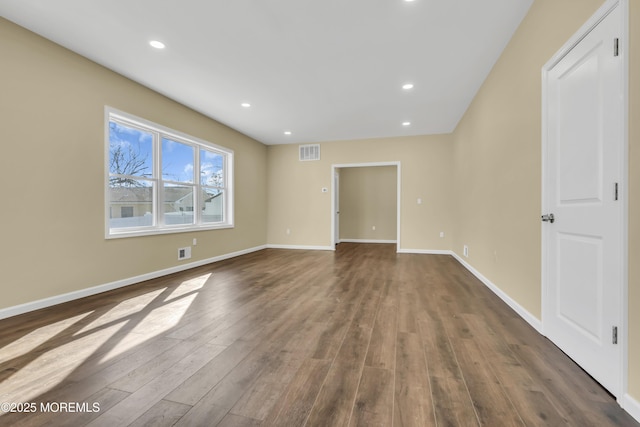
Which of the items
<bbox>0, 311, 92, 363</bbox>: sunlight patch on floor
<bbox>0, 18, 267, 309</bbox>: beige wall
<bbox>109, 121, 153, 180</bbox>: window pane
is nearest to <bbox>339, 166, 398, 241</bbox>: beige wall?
<bbox>109, 121, 153, 180</bbox>: window pane

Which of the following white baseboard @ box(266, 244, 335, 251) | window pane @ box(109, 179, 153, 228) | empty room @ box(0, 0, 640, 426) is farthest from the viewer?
white baseboard @ box(266, 244, 335, 251)

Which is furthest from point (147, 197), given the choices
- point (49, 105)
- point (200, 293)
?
point (200, 293)

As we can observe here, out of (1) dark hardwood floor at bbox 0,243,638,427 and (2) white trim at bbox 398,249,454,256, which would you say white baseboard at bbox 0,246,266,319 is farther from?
(2) white trim at bbox 398,249,454,256

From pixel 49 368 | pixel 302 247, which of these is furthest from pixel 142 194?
pixel 302 247

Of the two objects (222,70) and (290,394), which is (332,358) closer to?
(290,394)

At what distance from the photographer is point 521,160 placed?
2494mm

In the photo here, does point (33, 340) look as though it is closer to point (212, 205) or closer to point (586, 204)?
point (212, 205)

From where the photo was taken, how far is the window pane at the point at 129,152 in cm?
352

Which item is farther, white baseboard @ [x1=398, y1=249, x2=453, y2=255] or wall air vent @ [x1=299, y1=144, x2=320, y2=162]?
wall air vent @ [x1=299, y1=144, x2=320, y2=162]

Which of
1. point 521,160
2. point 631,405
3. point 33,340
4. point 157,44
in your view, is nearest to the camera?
point 631,405

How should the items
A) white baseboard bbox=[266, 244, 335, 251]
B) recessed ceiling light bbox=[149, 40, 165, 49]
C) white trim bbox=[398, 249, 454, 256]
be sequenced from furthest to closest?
Result: 1. white baseboard bbox=[266, 244, 335, 251]
2. white trim bbox=[398, 249, 454, 256]
3. recessed ceiling light bbox=[149, 40, 165, 49]

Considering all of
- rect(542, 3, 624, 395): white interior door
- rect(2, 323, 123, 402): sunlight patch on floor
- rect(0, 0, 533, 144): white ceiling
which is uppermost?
rect(0, 0, 533, 144): white ceiling

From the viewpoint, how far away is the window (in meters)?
3.54

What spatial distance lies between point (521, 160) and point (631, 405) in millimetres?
1879
